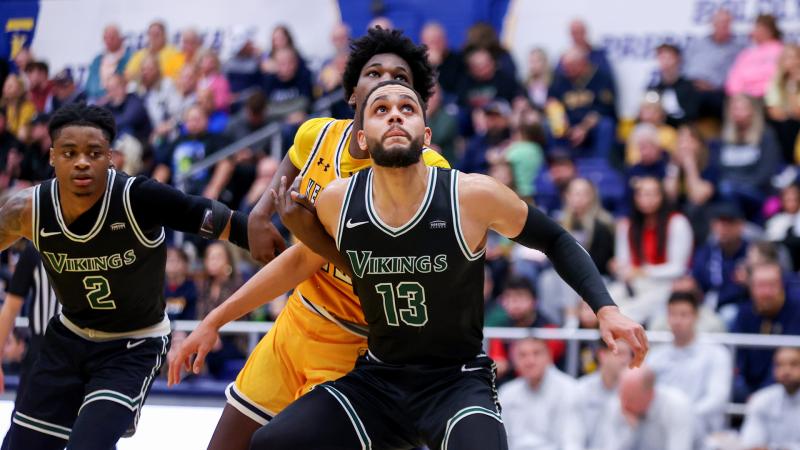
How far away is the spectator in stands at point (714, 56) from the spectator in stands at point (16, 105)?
6.87 m

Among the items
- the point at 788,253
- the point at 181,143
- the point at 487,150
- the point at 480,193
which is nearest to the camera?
the point at 480,193

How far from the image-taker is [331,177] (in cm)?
498

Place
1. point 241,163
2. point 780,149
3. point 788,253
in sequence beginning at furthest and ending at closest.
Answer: point 241,163 → point 780,149 → point 788,253

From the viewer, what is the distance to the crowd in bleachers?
7.11 m

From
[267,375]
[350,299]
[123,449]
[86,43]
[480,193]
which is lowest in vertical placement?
[123,449]

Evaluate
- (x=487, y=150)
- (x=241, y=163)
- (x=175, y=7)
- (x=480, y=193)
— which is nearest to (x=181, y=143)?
(x=241, y=163)

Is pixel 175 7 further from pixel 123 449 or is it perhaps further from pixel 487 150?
pixel 123 449

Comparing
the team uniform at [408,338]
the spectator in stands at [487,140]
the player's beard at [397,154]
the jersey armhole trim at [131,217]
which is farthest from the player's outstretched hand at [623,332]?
the spectator in stands at [487,140]

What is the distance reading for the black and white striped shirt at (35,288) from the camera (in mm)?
6617

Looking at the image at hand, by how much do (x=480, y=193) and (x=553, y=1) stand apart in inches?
279

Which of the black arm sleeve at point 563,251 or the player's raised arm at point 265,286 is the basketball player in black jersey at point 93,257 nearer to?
the player's raised arm at point 265,286

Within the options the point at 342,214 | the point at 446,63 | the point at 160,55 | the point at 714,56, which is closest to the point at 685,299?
the point at 342,214

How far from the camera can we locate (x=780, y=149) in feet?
29.1

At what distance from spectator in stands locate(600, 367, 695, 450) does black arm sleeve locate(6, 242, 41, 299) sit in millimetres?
3237
